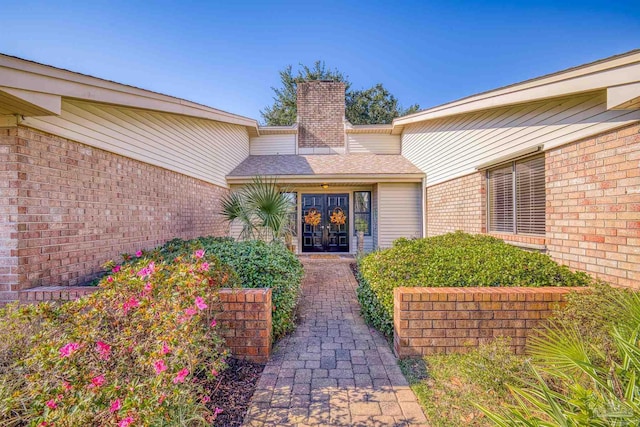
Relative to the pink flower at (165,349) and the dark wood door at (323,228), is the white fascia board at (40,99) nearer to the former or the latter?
the pink flower at (165,349)

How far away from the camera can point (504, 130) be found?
17.6 ft

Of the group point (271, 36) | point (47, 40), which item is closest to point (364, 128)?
point (271, 36)

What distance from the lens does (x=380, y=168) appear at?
385 inches

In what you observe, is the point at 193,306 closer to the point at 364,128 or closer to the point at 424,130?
the point at 424,130

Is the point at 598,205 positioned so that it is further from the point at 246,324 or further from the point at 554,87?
the point at 246,324

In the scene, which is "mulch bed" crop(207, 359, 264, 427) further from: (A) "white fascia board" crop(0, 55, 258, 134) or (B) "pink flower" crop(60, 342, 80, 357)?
(A) "white fascia board" crop(0, 55, 258, 134)

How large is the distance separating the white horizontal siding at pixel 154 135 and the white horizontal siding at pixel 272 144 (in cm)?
186

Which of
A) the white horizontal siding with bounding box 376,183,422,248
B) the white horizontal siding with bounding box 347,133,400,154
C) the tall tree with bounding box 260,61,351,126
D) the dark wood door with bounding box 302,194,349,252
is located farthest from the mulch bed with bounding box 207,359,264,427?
the tall tree with bounding box 260,61,351,126

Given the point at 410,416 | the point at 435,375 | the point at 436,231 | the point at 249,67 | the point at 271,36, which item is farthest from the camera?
the point at 249,67

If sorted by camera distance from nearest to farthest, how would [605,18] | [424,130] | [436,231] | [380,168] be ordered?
[605,18] < [436,231] < [424,130] < [380,168]

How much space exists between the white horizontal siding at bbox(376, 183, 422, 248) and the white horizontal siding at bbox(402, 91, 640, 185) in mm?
939

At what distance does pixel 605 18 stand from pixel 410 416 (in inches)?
422

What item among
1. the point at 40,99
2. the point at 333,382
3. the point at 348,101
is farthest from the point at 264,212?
the point at 348,101

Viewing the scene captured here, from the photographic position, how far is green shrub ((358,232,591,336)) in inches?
141
